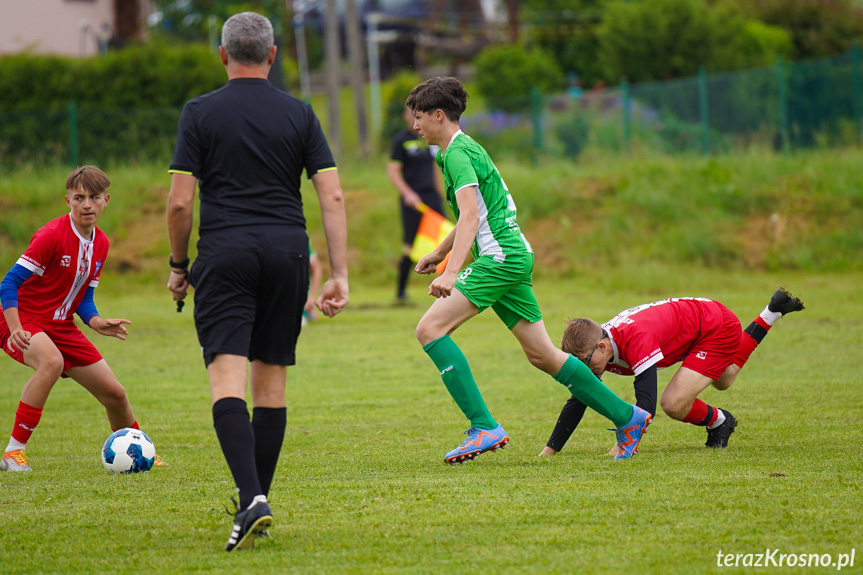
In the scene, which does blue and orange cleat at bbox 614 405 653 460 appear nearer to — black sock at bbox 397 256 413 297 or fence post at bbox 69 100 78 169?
black sock at bbox 397 256 413 297

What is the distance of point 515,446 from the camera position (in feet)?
18.9

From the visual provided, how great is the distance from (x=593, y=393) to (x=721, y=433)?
0.87m

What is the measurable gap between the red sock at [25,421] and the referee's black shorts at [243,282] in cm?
234

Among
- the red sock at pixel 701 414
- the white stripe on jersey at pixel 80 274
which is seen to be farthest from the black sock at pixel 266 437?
the red sock at pixel 701 414

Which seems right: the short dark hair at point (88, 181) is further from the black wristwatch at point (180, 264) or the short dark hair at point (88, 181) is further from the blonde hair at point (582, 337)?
the blonde hair at point (582, 337)

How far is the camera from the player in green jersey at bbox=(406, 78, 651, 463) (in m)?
5.19

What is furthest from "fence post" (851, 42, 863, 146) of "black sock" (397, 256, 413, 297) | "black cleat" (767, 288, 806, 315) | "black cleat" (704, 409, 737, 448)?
"black cleat" (704, 409, 737, 448)

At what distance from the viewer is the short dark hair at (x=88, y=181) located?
211 inches

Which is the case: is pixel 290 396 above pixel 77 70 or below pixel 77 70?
below

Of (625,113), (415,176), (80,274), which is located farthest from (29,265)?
(625,113)

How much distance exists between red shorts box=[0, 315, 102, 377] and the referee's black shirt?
2.15 meters

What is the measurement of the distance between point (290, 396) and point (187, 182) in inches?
174

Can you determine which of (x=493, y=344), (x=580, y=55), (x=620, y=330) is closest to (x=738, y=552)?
(x=620, y=330)

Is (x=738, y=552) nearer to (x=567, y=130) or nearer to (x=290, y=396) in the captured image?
(x=290, y=396)
